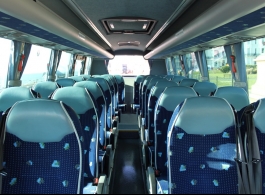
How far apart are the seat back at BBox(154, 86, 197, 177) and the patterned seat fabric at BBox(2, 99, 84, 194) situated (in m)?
1.49

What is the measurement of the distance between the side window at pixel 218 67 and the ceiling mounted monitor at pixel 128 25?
2.45m

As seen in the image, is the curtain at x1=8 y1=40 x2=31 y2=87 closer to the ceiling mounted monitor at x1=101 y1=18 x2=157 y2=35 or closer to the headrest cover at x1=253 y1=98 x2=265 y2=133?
the ceiling mounted monitor at x1=101 y1=18 x2=157 y2=35

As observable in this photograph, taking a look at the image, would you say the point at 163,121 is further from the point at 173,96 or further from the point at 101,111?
the point at 101,111

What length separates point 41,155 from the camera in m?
2.20

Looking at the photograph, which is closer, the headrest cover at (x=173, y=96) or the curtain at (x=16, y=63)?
the headrest cover at (x=173, y=96)

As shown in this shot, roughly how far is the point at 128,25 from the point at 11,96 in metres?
6.07

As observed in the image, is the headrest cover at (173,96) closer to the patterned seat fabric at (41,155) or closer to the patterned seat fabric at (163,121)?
the patterned seat fabric at (163,121)

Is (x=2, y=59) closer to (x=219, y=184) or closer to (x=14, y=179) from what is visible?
(x=14, y=179)

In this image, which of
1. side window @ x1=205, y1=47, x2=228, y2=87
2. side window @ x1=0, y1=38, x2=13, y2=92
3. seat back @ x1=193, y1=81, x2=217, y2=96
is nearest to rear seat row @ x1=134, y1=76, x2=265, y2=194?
seat back @ x1=193, y1=81, x2=217, y2=96

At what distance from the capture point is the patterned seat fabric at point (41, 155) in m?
2.16

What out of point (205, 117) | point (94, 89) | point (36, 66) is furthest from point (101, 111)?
point (36, 66)

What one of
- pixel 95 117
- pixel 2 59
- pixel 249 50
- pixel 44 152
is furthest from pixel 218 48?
pixel 44 152

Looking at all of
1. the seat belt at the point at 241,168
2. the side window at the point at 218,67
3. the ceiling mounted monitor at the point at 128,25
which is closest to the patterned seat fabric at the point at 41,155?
the seat belt at the point at 241,168

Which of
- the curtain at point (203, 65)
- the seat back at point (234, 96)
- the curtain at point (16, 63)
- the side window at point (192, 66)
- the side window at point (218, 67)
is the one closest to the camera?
the seat back at point (234, 96)
